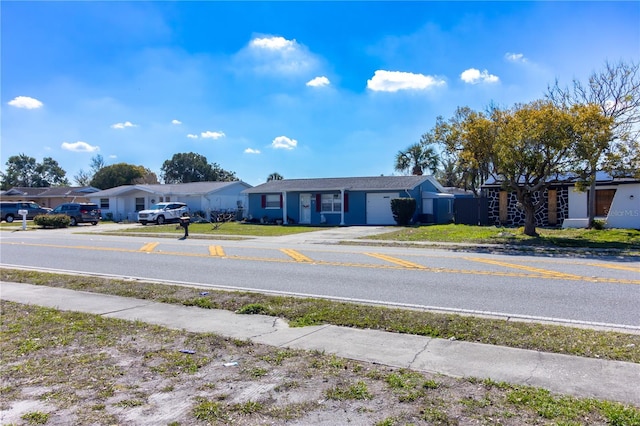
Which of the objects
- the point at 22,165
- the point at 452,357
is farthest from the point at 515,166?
the point at 22,165

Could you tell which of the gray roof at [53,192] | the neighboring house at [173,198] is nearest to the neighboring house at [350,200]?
the neighboring house at [173,198]

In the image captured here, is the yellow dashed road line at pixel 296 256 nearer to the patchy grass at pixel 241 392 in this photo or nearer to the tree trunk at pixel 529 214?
the patchy grass at pixel 241 392

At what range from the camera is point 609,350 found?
17.5 ft

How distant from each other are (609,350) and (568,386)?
1380 mm

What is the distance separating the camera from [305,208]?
3522cm

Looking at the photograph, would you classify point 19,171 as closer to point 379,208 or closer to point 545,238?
point 379,208

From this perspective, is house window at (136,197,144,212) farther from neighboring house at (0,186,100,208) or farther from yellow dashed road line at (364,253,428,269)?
yellow dashed road line at (364,253,428,269)

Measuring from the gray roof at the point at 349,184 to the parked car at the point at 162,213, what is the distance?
6277mm

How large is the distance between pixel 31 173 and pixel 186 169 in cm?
4108

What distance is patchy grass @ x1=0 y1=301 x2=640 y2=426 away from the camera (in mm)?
3805

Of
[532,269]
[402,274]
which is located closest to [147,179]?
[402,274]

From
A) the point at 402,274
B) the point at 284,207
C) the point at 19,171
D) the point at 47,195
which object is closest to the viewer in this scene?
the point at 402,274

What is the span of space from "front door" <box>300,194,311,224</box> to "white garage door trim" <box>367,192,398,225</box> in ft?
15.3

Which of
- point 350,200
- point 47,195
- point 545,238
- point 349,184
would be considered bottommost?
point 545,238
